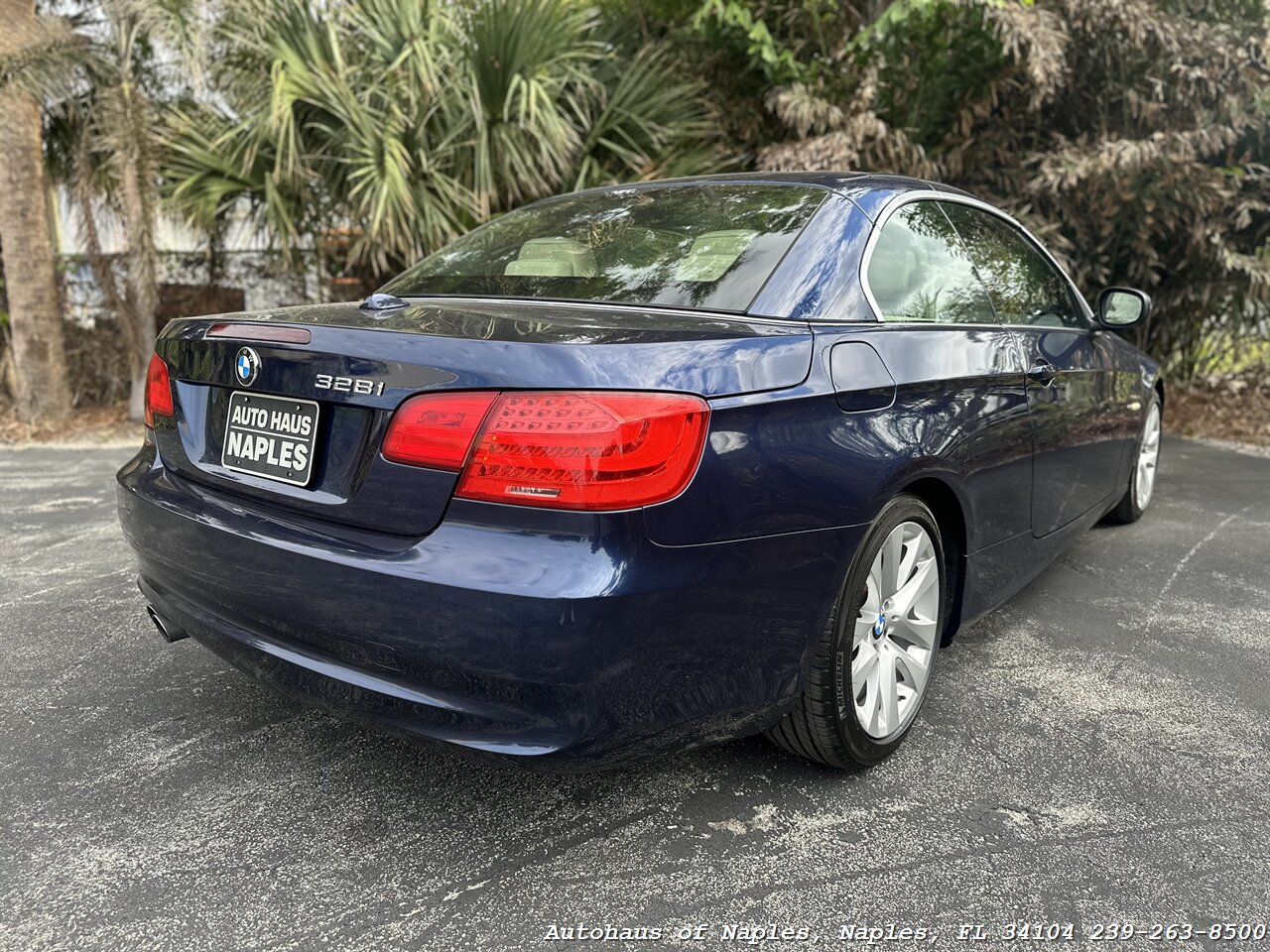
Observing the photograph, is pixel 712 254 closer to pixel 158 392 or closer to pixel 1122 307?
pixel 158 392

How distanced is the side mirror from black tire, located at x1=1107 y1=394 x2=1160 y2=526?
825mm

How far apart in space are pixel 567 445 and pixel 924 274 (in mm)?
1460

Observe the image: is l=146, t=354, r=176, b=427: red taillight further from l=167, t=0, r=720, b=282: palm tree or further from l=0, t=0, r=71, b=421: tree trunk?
l=0, t=0, r=71, b=421: tree trunk

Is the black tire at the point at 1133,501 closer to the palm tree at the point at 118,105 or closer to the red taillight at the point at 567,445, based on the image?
the red taillight at the point at 567,445

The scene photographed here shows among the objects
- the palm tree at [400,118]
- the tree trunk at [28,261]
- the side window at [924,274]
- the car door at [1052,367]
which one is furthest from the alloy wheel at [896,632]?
the tree trunk at [28,261]

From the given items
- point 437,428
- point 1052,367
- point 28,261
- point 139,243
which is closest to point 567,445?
point 437,428

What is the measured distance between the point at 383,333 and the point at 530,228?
1.12m

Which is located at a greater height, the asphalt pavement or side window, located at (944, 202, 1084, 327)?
side window, located at (944, 202, 1084, 327)

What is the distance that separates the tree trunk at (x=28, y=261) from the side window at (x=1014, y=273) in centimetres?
690

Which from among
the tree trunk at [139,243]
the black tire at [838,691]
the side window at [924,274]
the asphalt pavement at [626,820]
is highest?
the tree trunk at [139,243]

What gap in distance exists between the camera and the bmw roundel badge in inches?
78.6

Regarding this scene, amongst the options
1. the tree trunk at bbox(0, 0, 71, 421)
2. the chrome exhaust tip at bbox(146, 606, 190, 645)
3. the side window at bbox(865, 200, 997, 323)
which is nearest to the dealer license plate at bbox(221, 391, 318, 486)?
the chrome exhaust tip at bbox(146, 606, 190, 645)

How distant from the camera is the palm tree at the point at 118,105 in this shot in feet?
22.2

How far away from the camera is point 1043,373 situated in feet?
9.72
